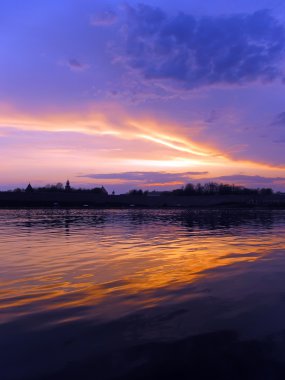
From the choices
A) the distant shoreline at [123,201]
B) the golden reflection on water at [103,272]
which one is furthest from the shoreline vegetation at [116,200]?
the golden reflection on water at [103,272]

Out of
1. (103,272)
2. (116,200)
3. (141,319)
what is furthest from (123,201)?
(141,319)

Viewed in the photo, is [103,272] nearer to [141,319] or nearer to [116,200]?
[141,319]

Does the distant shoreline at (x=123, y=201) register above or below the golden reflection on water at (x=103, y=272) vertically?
above

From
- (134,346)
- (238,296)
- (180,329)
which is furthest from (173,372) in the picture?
(238,296)

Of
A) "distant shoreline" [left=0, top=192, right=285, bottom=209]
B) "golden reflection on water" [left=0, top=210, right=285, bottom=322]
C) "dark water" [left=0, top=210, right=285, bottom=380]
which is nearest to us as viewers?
"dark water" [left=0, top=210, right=285, bottom=380]

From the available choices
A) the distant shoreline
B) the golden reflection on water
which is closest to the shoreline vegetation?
the distant shoreline

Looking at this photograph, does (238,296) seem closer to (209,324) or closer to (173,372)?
(209,324)

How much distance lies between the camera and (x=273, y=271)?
14.7 m

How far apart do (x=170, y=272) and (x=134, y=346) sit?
7.18m

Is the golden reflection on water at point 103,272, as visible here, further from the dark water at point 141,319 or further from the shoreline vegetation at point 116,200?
the shoreline vegetation at point 116,200

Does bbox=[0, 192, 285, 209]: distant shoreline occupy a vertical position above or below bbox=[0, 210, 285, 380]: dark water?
above

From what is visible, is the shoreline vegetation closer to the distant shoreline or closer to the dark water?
the distant shoreline

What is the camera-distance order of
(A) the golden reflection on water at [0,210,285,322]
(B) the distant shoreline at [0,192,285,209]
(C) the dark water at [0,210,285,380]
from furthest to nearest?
(B) the distant shoreline at [0,192,285,209] → (A) the golden reflection on water at [0,210,285,322] → (C) the dark water at [0,210,285,380]

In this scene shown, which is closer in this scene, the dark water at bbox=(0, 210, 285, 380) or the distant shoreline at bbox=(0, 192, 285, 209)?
the dark water at bbox=(0, 210, 285, 380)
